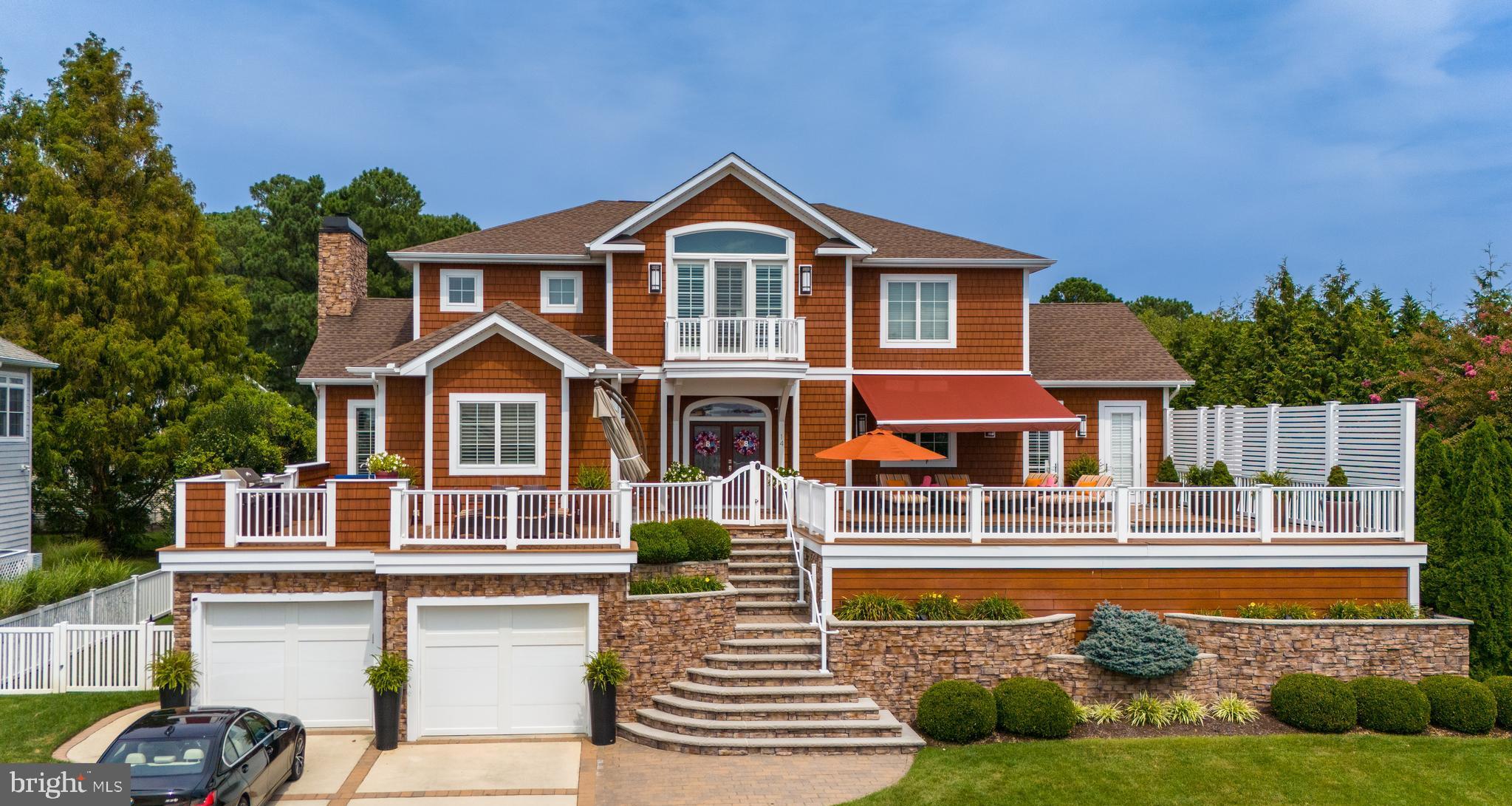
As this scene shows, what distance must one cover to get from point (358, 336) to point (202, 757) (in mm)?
15487

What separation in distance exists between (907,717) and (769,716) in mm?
2179

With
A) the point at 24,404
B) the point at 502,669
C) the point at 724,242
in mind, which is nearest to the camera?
the point at 502,669

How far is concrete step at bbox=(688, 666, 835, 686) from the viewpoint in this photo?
583 inches

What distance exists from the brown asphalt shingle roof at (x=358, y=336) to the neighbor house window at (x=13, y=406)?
7.66 meters

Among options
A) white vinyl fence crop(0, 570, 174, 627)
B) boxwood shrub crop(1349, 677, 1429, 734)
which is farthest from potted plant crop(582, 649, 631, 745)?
boxwood shrub crop(1349, 677, 1429, 734)

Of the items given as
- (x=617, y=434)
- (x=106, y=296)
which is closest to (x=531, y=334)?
(x=617, y=434)

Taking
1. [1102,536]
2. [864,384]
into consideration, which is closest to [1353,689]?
[1102,536]

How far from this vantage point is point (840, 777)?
42.2 ft

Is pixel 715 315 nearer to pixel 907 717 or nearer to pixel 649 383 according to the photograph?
pixel 649 383

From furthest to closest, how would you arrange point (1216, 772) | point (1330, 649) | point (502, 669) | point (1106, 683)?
point (1330, 649) < point (1106, 683) < point (502, 669) < point (1216, 772)

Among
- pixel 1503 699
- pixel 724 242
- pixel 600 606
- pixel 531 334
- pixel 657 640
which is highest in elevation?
pixel 724 242

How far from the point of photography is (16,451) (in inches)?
993

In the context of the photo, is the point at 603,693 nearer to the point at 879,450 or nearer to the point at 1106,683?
the point at 879,450

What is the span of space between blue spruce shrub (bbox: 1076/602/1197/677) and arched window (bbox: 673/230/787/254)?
35.5 feet
